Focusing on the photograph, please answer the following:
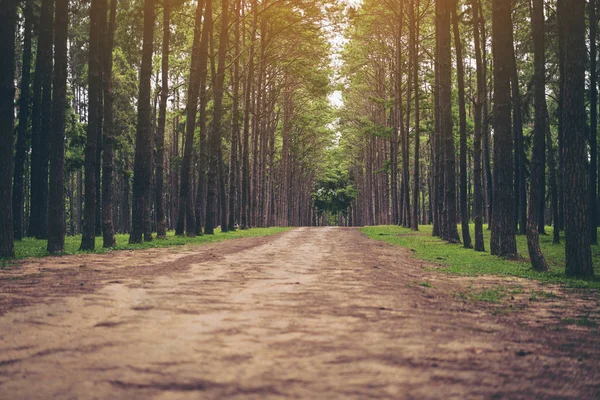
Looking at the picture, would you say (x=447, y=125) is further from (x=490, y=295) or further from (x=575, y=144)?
(x=490, y=295)

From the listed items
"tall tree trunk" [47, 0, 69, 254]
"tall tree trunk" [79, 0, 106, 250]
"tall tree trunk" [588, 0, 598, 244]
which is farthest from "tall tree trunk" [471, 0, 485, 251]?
"tall tree trunk" [47, 0, 69, 254]

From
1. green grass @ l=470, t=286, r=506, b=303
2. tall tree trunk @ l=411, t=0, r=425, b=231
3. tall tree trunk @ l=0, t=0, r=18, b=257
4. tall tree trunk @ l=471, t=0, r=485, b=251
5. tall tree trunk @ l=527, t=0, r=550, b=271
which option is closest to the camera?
green grass @ l=470, t=286, r=506, b=303

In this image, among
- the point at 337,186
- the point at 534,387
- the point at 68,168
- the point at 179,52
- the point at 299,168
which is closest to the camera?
the point at 534,387

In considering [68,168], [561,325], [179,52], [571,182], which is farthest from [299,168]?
[561,325]

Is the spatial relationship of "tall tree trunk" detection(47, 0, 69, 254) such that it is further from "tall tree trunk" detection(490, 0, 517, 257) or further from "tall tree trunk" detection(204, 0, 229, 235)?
"tall tree trunk" detection(204, 0, 229, 235)

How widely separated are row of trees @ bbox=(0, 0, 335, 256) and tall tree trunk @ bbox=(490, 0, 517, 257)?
35.2ft

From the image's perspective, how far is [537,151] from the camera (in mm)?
12375

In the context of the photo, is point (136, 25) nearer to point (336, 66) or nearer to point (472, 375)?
point (336, 66)

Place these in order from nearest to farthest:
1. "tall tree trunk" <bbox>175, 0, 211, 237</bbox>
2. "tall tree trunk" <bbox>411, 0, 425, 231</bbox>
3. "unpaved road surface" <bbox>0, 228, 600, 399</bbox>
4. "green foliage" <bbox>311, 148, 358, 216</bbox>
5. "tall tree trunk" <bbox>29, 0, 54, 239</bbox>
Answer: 1. "unpaved road surface" <bbox>0, 228, 600, 399</bbox>
2. "tall tree trunk" <bbox>29, 0, 54, 239</bbox>
3. "tall tree trunk" <bbox>175, 0, 211, 237</bbox>
4. "tall tree trunk" <bbox>411, 0, 425, 231</bbox>
5. "green foliage" <bbox>311, 148, 358, 216</bbox>

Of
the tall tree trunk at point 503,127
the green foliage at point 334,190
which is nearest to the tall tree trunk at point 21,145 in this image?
the tall tree trunk at point 503,127

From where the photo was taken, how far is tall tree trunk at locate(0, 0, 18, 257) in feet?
38.7

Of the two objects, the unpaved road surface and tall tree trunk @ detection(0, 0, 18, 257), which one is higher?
tall tree trunk @ detection(0, 0, 18, 257)

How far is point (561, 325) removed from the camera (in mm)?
5398

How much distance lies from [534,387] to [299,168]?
65402 millimetres
